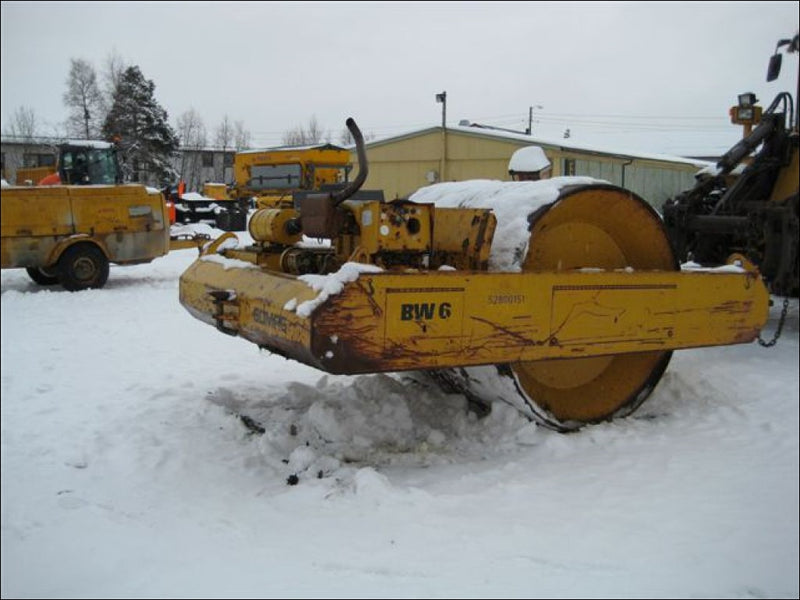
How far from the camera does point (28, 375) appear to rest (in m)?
5.45

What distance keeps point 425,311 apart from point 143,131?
28.4 meters

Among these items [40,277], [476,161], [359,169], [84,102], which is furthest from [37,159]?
[359,169]

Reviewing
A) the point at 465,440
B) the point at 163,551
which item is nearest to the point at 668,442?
the point at 465,440

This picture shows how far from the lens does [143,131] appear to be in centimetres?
2905

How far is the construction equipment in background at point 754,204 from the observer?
6488 mm

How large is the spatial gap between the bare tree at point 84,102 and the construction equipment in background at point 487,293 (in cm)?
1148

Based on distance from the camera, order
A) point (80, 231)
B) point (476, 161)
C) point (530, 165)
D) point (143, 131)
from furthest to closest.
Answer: point (143, 131), point (476, 161), point (80, 231), point (530, 165)

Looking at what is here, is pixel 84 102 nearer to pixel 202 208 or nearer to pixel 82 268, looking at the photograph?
pixel 202 208

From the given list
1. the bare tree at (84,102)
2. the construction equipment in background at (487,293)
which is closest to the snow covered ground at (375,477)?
the construction equipment in background at (487,293)

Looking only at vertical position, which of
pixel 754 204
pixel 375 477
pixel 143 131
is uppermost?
pixel 143 131

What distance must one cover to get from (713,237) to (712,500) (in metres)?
4.65

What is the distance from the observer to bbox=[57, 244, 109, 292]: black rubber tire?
10.1 meters

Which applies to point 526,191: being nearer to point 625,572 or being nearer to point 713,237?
point 625,572

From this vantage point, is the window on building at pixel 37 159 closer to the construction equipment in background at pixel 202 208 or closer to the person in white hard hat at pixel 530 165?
the construction equipment in background at pixel 202 208
